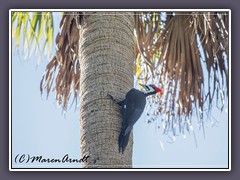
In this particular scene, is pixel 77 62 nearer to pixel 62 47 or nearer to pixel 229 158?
pixel 62 47

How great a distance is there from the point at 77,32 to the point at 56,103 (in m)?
0.49

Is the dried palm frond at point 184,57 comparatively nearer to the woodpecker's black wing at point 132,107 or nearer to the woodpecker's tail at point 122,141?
the woodpecker's black wing at point 132,107

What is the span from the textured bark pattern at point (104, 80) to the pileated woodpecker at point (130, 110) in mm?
31

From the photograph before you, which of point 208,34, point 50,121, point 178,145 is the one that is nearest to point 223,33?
point 208,34

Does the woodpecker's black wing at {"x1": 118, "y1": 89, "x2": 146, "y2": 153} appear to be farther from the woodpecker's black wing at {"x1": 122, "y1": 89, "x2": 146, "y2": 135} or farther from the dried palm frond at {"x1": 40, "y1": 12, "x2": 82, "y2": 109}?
the dried palm frond at {"x1": 40, "y1": 12, "x2": 82, "y2": 109}

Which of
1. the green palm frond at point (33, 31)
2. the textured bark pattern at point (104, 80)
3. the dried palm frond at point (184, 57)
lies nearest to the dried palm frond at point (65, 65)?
the green palm frond at point (33, 31)

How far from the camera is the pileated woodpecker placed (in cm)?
677

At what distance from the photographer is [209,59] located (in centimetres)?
733

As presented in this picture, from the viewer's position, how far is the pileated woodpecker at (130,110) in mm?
6770

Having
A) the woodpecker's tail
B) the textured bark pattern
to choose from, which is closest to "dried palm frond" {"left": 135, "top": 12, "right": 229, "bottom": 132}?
the textured bark pattern

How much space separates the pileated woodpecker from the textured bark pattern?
0.03 m

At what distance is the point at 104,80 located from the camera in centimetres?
686
